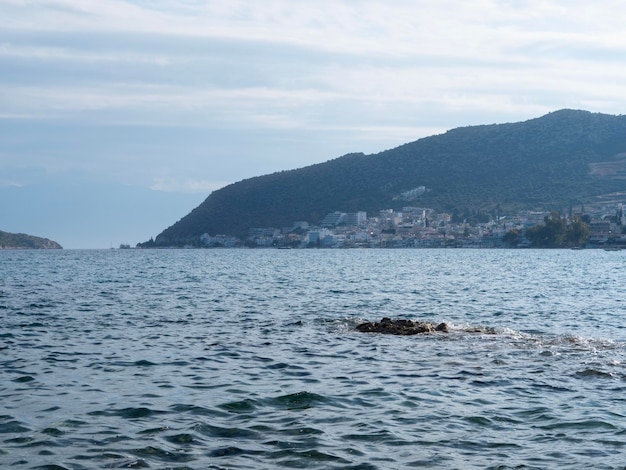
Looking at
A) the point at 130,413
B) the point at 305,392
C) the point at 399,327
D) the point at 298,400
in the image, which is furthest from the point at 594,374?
the point at 130,413

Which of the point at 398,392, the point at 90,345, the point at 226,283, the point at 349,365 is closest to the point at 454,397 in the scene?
the point at 398,392

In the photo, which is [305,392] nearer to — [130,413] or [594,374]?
[130,413]

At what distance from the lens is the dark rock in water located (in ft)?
96.5

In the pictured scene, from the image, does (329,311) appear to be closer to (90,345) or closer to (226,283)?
(90,345)

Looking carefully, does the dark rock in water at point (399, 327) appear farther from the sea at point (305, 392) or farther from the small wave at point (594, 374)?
the small wave at point (594, 374)

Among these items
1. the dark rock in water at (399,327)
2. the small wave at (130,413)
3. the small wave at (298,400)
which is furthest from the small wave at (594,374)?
the small wave at (130,413)

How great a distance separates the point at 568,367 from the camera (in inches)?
860

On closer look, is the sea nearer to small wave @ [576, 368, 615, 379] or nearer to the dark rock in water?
small wave @ [576, 368, 615, 379]

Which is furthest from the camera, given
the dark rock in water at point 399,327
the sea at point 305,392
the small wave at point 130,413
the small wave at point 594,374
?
the dark rock in water at point 399,327

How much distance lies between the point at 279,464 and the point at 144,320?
22290 mm

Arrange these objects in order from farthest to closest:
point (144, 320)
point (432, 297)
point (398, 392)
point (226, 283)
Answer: point (226, 283)
point (432, 297)
point (144, 320)
point (398, 392)

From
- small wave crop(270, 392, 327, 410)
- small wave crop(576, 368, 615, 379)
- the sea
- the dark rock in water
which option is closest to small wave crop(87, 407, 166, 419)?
the sea

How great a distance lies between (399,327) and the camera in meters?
30.0

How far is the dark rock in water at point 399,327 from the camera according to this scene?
2942cm
